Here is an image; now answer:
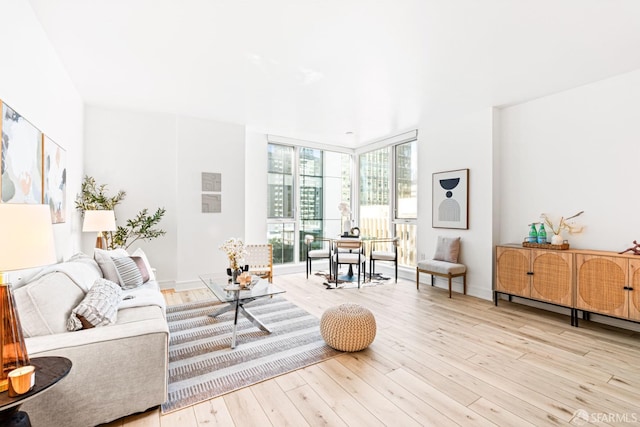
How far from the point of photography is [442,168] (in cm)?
496

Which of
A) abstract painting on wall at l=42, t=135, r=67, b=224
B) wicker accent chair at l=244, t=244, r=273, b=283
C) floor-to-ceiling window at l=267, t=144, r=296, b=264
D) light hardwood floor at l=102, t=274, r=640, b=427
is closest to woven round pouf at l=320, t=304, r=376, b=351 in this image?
light hardwood floor at l=102, t=274, r=640, b=427

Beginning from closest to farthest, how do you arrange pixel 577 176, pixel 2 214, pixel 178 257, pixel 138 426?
pixel 2 214 < pixel 138 426 < pixel 577 176 < pixel 178 257

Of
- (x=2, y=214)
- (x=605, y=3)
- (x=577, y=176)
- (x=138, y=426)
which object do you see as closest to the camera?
(x=2, y=214)

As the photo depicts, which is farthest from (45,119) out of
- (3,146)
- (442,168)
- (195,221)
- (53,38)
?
(442,168)

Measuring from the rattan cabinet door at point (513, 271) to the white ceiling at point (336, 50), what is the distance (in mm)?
1997

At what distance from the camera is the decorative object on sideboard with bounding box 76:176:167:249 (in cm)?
405

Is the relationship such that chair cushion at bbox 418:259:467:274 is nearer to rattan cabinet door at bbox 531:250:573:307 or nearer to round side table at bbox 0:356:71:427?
rattan cabinet door at bbox 531:250:573:307

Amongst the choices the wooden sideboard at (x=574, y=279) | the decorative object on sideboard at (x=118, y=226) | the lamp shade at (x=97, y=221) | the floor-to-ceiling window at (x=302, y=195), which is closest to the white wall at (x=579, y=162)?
the wooden sideboard at (x=574, y=279)

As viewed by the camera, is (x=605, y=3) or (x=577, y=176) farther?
(x=577, y=176)

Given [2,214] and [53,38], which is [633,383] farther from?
[53,38]

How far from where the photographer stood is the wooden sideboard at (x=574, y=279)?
292 cm

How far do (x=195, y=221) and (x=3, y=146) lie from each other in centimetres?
309

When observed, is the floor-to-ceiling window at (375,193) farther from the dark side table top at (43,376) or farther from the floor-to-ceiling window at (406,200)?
the dark side table top at (43,376)

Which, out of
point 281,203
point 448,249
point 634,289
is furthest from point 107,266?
point 634,289
